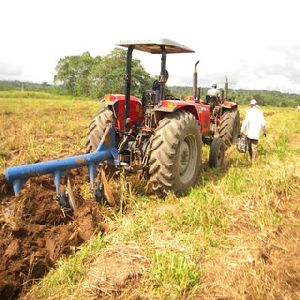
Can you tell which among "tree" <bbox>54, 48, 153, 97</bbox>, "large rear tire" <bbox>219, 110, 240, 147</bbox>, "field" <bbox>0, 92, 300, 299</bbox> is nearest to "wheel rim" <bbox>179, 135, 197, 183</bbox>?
"field" <bbox>0, 92, 300, 299</bbox>

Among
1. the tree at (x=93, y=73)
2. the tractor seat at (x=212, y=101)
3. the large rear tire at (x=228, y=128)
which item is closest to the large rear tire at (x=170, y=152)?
the large rear tire at (x=228, y=128)

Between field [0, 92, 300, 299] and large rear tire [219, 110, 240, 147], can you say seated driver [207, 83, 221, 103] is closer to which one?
large rear tire [219, 110, 240, 147]

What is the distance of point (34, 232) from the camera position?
3871 mm

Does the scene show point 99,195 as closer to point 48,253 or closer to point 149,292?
point 48,253

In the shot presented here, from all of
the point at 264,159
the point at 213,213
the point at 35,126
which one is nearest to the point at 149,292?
the point at 213,213

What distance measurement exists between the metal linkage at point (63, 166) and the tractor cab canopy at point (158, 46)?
1.23 metres

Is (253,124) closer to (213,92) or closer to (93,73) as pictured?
(213,92)

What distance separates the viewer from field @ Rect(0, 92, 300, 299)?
3244 millimetres

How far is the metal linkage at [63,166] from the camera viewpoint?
4004mm

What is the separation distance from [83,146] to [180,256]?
5.96 m

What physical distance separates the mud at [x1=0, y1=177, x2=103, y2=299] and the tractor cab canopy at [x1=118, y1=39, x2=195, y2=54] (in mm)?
2254

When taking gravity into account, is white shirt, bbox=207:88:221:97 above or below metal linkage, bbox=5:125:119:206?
above

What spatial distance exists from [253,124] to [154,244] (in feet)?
17.1

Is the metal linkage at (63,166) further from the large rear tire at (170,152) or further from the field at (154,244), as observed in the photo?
the large rear tire at (170,152)
